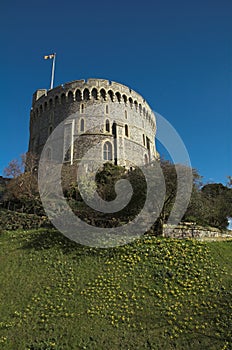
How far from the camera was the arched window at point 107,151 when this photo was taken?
29641 mm

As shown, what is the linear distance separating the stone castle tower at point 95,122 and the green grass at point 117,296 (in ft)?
54.4

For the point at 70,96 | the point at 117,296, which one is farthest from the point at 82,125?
the point at 117,296

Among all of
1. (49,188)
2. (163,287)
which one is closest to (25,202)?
(49,188)

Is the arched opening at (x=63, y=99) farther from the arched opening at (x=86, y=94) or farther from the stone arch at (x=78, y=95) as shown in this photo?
the arched opening at (x=86, y=94)

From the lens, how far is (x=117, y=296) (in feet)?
33.8

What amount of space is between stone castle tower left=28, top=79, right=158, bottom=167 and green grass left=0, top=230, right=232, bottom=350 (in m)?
16.6

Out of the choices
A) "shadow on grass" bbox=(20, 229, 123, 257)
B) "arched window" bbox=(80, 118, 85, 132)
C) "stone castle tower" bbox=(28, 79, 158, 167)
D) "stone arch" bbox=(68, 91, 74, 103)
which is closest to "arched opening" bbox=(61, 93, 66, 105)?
"stone castle tower" bbox=(28, 79, 158, 167)

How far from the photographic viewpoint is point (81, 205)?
18891 mm

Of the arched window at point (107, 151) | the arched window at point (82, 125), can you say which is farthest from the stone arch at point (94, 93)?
the arched window at point (107, 151)

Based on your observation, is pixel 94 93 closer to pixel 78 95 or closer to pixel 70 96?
pixel 78 95

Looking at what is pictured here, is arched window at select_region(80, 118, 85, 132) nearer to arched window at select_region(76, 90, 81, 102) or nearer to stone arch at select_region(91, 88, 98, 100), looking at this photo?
arched window at select_region(76, 90, 81, 102)

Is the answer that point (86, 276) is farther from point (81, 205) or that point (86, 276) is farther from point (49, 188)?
point (49, 188)

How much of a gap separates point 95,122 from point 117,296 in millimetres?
23281

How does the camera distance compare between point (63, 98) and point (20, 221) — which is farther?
point (63, 98)
